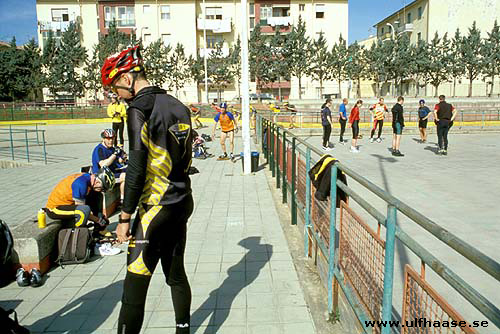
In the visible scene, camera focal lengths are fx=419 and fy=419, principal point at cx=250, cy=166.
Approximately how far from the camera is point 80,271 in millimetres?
4891

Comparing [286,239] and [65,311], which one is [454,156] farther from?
[65,311]

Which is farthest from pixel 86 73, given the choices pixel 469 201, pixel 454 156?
pixel 469 201

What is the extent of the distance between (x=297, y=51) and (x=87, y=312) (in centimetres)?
4936

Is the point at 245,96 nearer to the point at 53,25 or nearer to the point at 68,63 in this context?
the point at 68,63

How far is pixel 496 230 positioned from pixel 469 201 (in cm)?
204

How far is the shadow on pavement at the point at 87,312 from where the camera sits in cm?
364

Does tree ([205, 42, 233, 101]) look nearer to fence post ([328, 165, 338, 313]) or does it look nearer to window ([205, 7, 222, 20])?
window ([205, 7, 222, 20])

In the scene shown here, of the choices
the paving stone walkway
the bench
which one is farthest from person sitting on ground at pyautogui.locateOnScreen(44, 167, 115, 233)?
the paving stone walkway

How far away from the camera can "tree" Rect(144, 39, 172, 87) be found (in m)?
52.1

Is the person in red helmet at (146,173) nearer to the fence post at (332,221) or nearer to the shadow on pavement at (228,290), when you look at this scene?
the shadow on pavement at (228,290)

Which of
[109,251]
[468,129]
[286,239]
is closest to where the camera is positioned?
[109,251]

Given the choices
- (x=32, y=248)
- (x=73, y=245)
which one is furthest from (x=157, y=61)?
(x=32, y=248)

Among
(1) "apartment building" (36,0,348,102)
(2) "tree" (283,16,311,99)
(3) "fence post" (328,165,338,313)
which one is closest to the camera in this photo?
(3) "fence post" (328,165,338,313)

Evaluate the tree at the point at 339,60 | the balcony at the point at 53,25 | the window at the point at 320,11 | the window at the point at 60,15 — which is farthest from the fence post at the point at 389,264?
the window at the point at 60,15
